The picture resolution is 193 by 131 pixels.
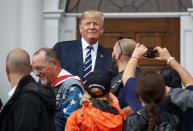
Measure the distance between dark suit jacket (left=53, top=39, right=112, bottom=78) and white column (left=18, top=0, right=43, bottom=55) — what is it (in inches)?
81.4

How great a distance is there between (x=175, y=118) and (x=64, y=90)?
91 centimetres

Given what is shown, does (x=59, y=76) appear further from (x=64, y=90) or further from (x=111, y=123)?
(x=111, y=123)

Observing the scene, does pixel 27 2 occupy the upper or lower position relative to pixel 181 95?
upper

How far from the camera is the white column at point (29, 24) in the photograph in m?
6.71

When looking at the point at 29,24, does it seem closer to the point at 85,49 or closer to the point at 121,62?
the point at 85,49

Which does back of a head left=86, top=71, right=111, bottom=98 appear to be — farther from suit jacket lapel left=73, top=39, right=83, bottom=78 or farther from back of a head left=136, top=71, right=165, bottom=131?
suit jacket lapel left=73, top=39, right=83, bottom=78

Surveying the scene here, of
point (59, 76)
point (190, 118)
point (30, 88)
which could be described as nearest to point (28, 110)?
point (30, 88)

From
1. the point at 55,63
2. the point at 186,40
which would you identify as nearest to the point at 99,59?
the point at 55,63

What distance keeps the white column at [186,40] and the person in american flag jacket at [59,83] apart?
11.8 ft

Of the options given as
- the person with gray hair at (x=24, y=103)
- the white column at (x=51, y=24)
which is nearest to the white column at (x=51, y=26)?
the white column at (x=51, y=24)

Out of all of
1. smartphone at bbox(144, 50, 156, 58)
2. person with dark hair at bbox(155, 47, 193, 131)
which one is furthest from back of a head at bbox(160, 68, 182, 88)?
smartphone at bbox(144, 50, 156, 58)

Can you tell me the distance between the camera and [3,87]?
6688 millimetres

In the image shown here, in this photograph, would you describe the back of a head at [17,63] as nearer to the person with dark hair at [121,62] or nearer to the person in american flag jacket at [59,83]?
the person in american flag jacket at [59,83]

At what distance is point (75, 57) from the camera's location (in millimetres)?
4625
